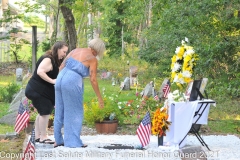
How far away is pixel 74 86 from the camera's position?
9.83 metres

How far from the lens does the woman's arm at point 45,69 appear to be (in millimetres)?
9930

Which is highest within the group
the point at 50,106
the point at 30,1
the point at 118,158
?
the point at 30,1

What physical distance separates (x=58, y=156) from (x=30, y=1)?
2988cm

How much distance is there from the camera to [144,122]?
9.95 meters

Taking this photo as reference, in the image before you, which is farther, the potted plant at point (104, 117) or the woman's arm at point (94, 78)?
the potted plant at point (104, 117)

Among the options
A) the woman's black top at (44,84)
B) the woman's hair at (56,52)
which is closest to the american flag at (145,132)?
the woman's black top at (44,84)

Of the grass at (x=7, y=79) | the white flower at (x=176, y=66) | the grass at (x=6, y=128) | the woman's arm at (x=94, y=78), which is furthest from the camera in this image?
→ the grass at (x=7, y=79)

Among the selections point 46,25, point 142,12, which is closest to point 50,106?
point 142,12

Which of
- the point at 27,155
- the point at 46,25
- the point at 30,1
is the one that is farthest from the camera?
the point at 46,25

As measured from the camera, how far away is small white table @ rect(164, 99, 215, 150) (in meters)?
9.87

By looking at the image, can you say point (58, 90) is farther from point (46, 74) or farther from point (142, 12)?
point (142, 12)

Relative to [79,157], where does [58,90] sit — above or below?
above

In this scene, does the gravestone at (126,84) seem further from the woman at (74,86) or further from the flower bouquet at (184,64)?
the woman at (74,86)

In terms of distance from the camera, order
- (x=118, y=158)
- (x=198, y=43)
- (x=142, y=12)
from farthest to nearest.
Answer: (x=142, y=12) < (x=198, y=43) < (x=118, y=158)
